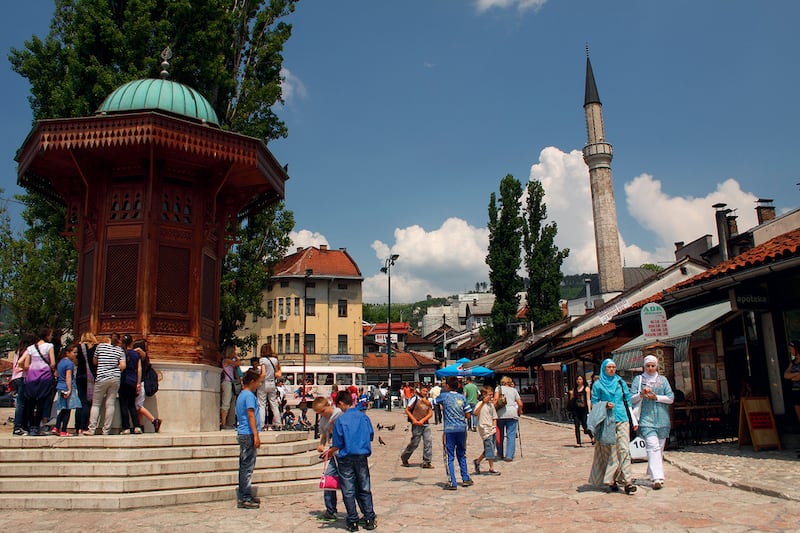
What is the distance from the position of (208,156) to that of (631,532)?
27.8 ft

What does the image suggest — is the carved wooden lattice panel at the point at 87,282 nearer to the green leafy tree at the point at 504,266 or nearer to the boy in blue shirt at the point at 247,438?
the boy in blue shirt at the point at 247,438

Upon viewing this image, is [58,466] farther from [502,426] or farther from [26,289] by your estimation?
[26,289]

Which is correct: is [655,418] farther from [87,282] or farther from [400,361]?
[400,361]

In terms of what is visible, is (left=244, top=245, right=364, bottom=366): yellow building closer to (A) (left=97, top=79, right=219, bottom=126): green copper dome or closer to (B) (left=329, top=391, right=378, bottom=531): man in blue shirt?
(A) (left=97, top=79, right=219, bottom=126): green copper dome

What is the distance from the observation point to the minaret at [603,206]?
5728cm

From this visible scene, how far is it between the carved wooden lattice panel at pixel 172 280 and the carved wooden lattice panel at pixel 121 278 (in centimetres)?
38

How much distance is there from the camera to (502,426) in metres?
11.6

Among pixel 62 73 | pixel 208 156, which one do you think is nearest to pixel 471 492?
pixel 208 156

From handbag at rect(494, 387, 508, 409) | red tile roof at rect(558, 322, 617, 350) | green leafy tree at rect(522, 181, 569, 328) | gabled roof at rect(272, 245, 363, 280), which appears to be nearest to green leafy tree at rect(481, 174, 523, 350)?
green leafy tree at rect(522, 181, 569, 328)

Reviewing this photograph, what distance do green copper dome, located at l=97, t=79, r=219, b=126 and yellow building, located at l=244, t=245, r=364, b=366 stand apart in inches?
1619

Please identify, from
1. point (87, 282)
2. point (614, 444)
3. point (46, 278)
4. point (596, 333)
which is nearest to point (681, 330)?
point (614, 444)

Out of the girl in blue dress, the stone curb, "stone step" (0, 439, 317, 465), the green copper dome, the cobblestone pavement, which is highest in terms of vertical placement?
the green copper dome

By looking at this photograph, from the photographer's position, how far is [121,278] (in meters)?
10.5

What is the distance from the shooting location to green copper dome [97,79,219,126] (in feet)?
36.1
